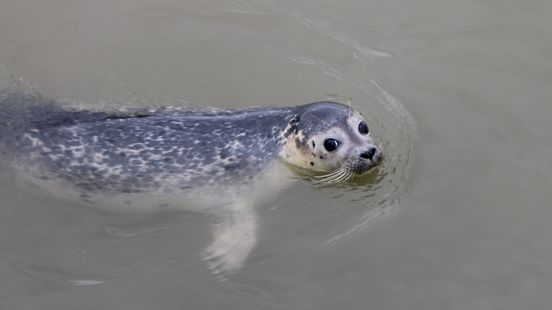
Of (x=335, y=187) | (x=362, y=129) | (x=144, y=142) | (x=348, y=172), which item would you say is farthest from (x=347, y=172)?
(x=144, y=142)

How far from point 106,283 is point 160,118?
1.27 m

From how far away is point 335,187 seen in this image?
5.74m

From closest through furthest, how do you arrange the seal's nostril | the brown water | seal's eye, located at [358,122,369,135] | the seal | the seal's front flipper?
1. the brown water
2. the seal's front flipper
3. the seal
4. the seal's nostril
5. seal's eye, located at [358,122,369,135]

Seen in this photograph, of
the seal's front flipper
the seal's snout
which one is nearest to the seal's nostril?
the seal's snout

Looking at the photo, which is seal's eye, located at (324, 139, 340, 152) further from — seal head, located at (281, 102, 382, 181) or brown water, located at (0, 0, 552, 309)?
brown water, located at (0, 0, 552, 309)

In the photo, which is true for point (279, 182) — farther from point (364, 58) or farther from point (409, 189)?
point (364, 58)

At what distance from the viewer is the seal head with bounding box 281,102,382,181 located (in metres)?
5.50

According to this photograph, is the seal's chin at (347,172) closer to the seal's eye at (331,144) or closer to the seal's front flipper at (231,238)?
the seal's eye at (331,144)

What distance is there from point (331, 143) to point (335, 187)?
0.40 metres

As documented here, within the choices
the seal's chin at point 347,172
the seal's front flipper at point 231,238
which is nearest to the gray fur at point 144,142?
the seal's front flipper at point 231,238

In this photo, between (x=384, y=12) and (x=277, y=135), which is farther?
(x=384, y=12)

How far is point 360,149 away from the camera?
5477mm

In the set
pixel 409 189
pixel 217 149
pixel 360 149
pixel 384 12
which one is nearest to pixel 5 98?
pixel 217 149

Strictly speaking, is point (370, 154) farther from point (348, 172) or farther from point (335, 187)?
point (335, 187)
